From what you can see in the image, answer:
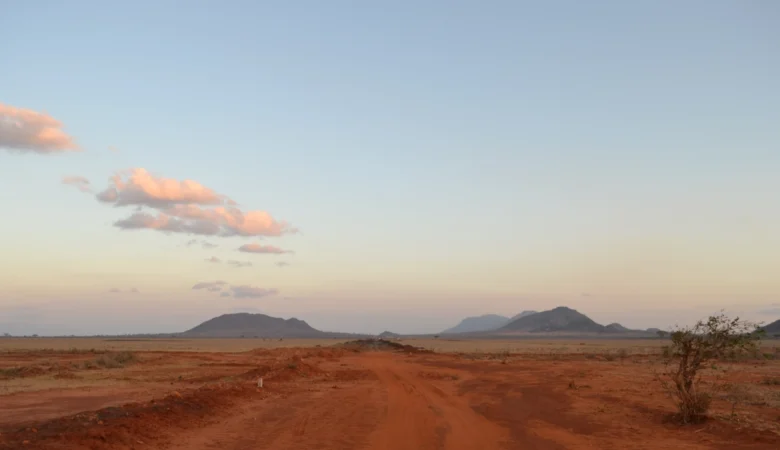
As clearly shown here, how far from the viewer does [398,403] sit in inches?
812

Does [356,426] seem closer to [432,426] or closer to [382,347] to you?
[432,426]

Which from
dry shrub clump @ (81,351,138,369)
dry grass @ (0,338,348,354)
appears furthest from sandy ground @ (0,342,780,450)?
dry grass @ (0,338,348,354)

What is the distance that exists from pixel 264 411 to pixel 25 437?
7463 mm

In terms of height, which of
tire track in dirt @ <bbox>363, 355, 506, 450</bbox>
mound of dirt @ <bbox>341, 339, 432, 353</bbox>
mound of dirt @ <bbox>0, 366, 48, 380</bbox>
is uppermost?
mound of dirt @ <bbox>0, 366, 48, 380</bbox>

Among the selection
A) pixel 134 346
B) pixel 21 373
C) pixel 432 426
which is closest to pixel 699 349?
pixel 432 426

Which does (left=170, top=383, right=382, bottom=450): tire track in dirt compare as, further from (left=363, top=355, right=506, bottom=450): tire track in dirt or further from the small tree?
the small tree

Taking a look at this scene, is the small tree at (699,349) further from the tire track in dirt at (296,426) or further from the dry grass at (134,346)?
the dry grass at (134,346)

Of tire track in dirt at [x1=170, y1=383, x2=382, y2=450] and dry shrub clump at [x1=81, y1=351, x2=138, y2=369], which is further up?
dry shrub clump at [x1=81, y1=351, x2=138, y2=369]

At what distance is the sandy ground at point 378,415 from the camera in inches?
522

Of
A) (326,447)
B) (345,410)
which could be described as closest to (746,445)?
(326,447)

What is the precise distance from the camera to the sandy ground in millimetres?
13250

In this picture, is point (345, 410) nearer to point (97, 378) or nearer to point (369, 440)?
point (369, 440)

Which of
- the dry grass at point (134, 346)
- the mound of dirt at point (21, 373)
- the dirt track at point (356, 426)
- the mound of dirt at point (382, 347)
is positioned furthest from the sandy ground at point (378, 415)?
the dry grass at point (134, 346)

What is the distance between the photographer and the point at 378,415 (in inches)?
698
